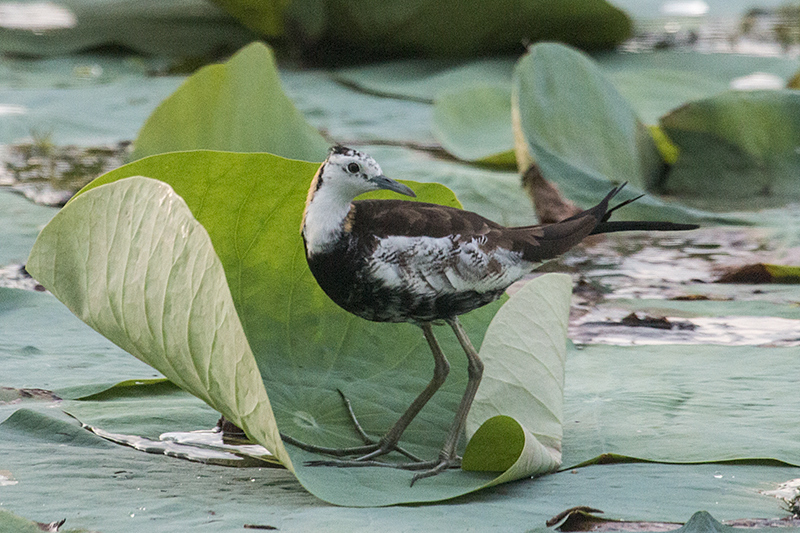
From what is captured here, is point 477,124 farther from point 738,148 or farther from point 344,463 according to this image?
point 344,463

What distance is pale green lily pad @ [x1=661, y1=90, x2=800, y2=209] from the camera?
3146 millimetres

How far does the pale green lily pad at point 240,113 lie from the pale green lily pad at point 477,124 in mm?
1263

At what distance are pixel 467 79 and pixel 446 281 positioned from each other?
326 cm

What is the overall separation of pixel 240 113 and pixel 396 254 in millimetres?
961

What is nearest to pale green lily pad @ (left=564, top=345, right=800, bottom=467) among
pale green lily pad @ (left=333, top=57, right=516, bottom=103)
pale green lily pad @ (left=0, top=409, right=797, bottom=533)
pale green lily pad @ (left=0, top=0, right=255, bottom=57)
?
pale green lily pad @ (left=0, top=409, right=797, bottom=533)

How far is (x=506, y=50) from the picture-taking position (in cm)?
488

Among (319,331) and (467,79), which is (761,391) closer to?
(319,331)

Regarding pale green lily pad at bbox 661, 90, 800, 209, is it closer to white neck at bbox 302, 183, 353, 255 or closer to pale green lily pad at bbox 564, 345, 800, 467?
pale green lily pad at bbox 564, 345, 800, 467

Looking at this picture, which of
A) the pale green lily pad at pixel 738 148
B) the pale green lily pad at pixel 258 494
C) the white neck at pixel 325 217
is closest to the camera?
the pale green lily pad at pixel 258 494

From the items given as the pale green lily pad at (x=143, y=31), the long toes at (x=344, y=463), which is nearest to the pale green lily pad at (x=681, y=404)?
the long toes at (x=344, y=463)

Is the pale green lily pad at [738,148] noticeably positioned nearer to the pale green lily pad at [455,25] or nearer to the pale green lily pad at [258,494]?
the pale green lily pad at [455,25]

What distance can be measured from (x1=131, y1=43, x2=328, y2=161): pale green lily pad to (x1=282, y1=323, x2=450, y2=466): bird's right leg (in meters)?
0.82

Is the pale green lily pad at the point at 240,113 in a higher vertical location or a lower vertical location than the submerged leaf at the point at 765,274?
higher

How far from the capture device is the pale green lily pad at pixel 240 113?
2.11 meters
